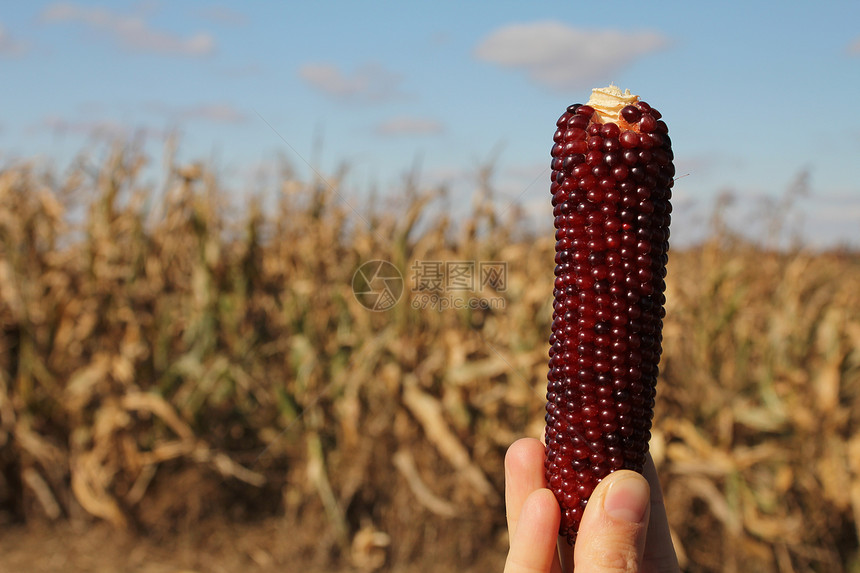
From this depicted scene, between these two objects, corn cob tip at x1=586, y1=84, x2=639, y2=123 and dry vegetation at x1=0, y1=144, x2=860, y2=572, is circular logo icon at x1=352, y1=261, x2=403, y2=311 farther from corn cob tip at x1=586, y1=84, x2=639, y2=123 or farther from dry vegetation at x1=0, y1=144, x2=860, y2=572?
corn cob tip at x1=586, y1=84, x2=639, y2=123

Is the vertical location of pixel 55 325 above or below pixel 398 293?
below

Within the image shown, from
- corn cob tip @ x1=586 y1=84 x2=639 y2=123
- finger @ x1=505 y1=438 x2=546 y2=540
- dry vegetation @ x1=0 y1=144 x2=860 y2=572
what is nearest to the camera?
corn cob tip @ x1=586 y1=84 x2=639 y2=123

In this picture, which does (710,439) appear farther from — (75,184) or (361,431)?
(75,184)

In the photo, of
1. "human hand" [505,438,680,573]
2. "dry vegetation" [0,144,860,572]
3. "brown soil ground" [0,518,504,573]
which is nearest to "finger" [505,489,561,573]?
"human hand" [505,438,680,573]

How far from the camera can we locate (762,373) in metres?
4.20

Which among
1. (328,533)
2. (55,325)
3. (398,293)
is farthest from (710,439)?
(55,325)

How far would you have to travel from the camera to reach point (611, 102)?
1326 millimetres

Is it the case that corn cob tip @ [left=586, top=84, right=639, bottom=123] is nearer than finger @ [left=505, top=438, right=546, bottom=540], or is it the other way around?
corn cob tip @ [left=586, top=84, right=639, bottom=123]

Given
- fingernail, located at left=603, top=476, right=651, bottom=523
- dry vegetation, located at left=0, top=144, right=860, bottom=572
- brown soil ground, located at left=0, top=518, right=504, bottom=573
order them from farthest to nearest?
brown soil ground, located at left=0, top=518, right=504, bottom=573
dry vegetation, located at left=0, top=144, right=860, bottom=572
fingernail, located at left=603, top=476, right=651, bottom=523

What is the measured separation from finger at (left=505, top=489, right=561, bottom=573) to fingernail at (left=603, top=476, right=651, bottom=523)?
120 mm

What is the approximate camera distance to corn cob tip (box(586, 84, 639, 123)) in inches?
52.2

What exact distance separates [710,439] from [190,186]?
394cm

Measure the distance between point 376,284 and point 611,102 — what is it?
3.05 meters

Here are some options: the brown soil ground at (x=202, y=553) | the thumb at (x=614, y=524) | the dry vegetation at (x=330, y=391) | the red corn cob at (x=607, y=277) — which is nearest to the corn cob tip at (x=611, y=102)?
the red corn cob at (x=607, y=277)
